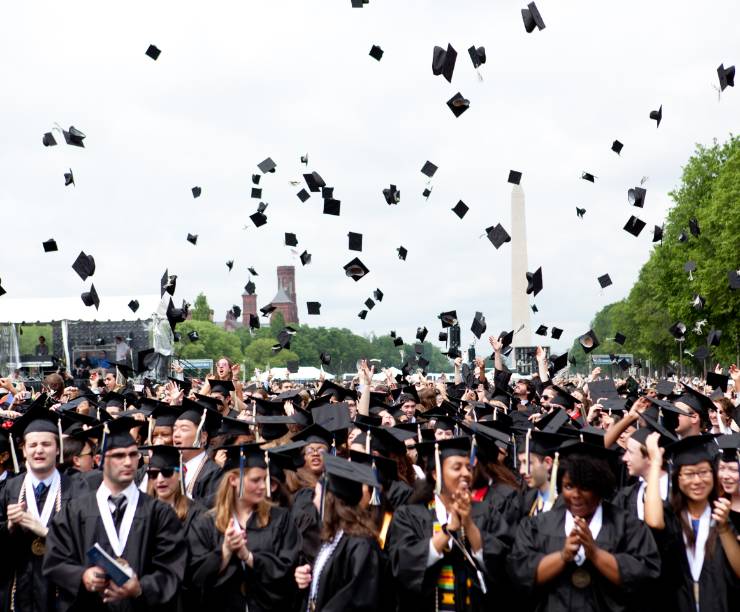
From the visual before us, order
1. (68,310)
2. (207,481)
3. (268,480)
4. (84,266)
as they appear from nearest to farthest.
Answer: (268,480) → (207,481) → (84,266) → (68,310)

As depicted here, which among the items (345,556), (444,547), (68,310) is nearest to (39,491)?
(345,556)

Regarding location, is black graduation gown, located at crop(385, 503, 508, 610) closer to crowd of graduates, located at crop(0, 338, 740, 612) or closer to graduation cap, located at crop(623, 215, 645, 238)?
crowd of graduates, located at crop(0, 338, 740, 612)

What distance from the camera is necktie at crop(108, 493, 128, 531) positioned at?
21.4ft

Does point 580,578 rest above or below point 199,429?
below

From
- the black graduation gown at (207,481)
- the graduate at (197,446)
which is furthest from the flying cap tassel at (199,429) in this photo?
the black graduation gown at (207,481)

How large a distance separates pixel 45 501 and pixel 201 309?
109684mm

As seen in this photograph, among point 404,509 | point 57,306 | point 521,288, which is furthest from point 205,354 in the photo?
point 404,509

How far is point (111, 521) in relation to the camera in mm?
6508

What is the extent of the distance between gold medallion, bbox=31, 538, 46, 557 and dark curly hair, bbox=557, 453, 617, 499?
130 inches

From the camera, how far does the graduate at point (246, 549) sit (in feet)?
22.4

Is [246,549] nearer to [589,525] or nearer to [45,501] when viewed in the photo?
[45,501]

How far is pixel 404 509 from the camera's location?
21.8 feet

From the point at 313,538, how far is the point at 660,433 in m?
2.21

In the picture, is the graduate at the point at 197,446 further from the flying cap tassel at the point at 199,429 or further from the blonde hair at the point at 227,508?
the blonde hair at the point at 227,508
